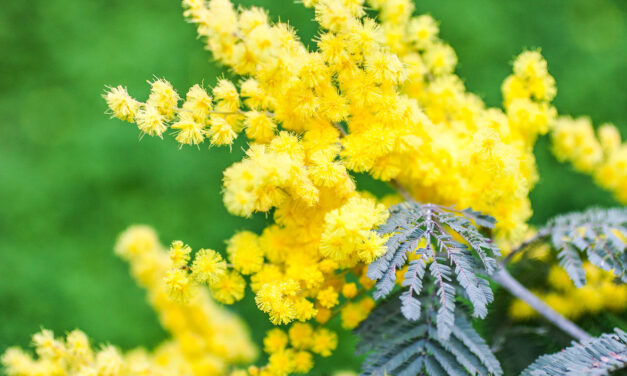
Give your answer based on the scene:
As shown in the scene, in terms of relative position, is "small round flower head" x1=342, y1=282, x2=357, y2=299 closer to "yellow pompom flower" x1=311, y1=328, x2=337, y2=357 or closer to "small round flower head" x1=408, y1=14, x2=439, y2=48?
"yellow pompom flower" x1=311, y1=328, x2=337, y2=357

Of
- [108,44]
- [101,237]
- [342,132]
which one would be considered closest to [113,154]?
[101,237]

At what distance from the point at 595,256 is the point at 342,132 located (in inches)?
18.3

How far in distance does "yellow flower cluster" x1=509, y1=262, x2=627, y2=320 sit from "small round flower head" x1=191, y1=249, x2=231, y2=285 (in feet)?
2.31

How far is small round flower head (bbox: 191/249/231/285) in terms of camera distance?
794mm

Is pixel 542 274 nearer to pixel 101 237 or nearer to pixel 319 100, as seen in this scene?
pixel 319 100

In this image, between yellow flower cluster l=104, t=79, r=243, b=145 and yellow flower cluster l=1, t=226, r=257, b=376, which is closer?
yellow flower cluster l=104, t=79, r=243, b=145

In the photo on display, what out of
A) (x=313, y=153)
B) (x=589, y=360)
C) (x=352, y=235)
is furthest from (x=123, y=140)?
(x=589, y=360)

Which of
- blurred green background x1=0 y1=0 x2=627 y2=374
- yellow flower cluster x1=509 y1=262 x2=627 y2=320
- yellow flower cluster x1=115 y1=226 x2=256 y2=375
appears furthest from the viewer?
blurred green background x1=0 y1=0 x2=627 y2=374

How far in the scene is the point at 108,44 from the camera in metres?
2.71

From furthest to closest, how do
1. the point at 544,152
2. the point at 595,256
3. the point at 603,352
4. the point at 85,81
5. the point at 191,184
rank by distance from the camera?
the point at 85,81
the point at 191,184
the point at 544,152
the point at 595,256
the point at 603,352

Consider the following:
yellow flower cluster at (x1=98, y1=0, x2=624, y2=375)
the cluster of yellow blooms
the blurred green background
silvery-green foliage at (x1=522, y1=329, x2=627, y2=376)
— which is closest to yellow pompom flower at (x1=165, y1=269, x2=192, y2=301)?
yellow flower cluster at (x1=98, y1=0, x2=624, y2=375)

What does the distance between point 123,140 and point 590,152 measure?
6.83 feet

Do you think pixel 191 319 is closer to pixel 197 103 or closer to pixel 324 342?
pixel 324 342

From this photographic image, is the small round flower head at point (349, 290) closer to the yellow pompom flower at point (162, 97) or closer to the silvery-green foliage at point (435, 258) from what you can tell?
the silvery-green foliage at point (435, 258)
